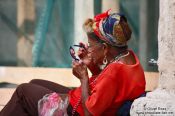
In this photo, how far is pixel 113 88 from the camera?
3.72m

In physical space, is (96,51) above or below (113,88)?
above

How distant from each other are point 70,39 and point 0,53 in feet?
3.39

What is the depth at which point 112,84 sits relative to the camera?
3.71 metres

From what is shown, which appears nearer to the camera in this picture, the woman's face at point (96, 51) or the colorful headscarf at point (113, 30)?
the colorful headscarf at point (113, 30)

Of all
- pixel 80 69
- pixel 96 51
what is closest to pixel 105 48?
pixel 96 51

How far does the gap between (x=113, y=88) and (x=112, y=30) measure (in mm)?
429

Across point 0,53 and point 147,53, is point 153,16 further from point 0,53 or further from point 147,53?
point 0,53

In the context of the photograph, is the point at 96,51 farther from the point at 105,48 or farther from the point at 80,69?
the point at 80,69

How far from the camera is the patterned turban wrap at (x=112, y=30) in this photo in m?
3.84

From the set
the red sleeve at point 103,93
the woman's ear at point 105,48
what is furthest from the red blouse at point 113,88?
the woman's ear at point 105,48

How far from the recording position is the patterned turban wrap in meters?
3.84

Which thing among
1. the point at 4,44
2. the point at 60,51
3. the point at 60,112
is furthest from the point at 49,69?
the point at 60,112

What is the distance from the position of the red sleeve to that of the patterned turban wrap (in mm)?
234

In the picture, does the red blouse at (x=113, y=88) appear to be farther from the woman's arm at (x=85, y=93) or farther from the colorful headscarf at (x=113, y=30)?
the colorful headscarf at (x=113, y=30)
